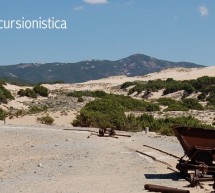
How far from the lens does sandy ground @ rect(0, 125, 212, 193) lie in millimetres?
14047

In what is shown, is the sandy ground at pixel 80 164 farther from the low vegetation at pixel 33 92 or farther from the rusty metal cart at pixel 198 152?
the low vegetation at pixel 33 92

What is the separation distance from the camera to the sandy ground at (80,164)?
14.0 m

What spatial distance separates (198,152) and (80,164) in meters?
4.53

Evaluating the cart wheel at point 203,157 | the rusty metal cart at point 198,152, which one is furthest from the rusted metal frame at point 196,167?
the cart wheel at point 203,157

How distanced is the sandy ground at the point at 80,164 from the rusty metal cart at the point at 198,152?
0.43 meters

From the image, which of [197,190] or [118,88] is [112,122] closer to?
[197,190]

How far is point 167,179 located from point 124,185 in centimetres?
156

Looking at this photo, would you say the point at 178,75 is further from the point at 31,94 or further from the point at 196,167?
the point at 196,167

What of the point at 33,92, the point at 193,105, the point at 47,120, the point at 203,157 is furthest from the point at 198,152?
the point at 33,92

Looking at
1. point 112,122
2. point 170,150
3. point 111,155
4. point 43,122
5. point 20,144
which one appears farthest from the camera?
point 43,122

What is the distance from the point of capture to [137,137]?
27.2 m

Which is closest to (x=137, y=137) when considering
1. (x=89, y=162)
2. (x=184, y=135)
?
(x=89, y=162)

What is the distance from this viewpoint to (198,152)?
15008mm

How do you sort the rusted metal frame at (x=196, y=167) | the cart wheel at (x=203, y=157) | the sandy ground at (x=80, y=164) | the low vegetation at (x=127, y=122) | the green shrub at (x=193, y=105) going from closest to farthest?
the sandy ground at (x=80, y=164), the rusted metal frame at (x=196, y=167), the cart wheel at (x=203, y=157), the low vegetation at (x=127, y=122), the green shrub at (x=193, y=105)
